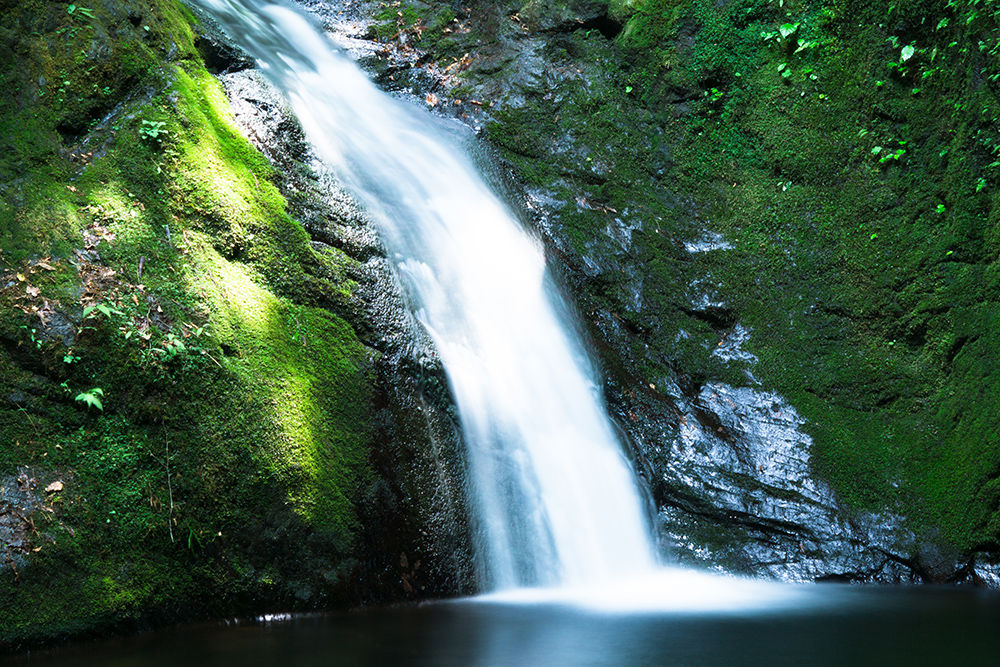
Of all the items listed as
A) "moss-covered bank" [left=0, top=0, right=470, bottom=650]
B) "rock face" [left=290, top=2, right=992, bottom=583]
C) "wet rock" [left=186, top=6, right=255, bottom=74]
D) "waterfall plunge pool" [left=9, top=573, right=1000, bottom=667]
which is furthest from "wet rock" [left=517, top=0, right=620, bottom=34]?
"waterfall plunge pool" [left=9, top=573, right=1000, bottom=667]

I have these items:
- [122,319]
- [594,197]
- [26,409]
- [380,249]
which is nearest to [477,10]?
[594,197]

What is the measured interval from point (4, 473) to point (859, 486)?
5787 millimetres

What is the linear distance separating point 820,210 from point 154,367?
597 cm

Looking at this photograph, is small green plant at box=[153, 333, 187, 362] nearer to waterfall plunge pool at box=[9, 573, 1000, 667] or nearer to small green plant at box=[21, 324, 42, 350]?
small green plant at box=[21, 324, 42, 350]

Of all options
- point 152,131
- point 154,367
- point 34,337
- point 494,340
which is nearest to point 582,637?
point 494,340

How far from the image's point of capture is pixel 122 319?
3.76 meters

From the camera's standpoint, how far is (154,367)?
12.3 ft

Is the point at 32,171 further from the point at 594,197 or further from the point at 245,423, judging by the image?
the point at 594,197

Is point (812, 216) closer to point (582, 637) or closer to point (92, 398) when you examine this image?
point (582, 637)

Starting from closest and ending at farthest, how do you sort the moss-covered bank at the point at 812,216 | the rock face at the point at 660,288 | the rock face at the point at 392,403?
the rock face at the point at 392,403 → the rock face at the point at 660,288 → the moss-covered bank at the point at 812,216

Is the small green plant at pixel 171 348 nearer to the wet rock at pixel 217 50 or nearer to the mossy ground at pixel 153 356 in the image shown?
the mossy ground at pixel 153 356

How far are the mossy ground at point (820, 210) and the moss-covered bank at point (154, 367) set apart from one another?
9.87 ft

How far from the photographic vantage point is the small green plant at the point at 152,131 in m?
4.46

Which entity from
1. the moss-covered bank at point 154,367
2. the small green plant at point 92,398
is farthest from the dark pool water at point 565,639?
the small green plant at point 92,398
